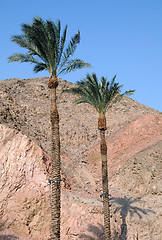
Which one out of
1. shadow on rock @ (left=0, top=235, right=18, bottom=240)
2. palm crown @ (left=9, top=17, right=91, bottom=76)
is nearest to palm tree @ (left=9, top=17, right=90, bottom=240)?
palm crown @ (left=9, top=17, right=91, bottom=76)

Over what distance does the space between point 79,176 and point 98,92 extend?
1504cm

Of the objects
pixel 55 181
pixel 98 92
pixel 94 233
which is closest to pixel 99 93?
pixel 98 92

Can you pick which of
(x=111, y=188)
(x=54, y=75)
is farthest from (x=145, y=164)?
(x=54, y=75)

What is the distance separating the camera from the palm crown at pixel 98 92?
24.2m

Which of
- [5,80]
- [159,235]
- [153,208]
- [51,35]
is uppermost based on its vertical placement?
[5,80]

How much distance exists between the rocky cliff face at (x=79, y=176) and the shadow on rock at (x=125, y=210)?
82 mm

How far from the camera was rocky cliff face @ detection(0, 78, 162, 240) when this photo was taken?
27.0 metres

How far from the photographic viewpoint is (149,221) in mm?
29094

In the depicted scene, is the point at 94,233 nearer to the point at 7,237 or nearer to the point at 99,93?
the point at 7,237

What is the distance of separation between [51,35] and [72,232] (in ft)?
51.2

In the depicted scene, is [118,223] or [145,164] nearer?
[118,223]

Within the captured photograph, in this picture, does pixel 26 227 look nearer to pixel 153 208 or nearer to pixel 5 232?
pixel 5 232

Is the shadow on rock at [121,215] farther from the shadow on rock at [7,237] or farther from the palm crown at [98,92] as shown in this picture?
the palm crown at [98,92]

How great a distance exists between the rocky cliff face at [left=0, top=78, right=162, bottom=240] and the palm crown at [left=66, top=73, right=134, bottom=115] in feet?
Result: 31.3
